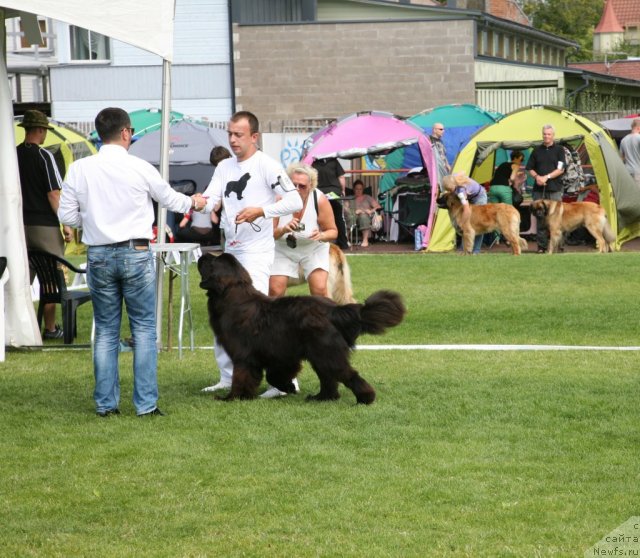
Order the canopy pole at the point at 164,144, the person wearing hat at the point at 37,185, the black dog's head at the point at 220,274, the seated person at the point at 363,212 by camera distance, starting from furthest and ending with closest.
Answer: the seated person at the point at 363,212, the person wearing hat at the point at 37,185, the canopy pole at the point at 164,144, the black dog's head at the point at 220,274

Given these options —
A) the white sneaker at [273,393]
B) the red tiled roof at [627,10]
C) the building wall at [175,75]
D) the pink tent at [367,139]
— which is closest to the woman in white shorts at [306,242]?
the white sneaker at [273,393]

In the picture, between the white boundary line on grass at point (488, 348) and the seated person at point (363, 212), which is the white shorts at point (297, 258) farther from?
the seated person at point (363, 212)

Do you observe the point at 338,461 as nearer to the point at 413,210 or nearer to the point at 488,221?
the point at 488,221

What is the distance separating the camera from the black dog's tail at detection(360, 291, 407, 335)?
6.89 m

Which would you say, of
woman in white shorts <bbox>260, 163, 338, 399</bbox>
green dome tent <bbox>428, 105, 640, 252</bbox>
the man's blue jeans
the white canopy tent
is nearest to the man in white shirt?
the man's blue jeans

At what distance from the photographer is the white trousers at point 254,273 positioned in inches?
295

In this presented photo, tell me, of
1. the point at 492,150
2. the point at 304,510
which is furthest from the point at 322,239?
the point at 492,150

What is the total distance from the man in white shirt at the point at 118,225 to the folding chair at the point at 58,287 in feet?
10.8

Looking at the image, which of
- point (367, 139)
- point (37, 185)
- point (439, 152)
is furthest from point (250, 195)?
point (367, 139)

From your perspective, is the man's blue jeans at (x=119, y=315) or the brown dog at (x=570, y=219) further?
the brown dog at (x=570, y=219)

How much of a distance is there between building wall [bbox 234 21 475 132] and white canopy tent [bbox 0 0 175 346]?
20.4 metres

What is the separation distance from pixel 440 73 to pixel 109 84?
9.34m

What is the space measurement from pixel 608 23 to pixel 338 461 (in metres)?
114

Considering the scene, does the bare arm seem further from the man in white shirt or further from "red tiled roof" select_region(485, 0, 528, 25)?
"red tiled roof" select_region(485, 0, 528, 25)
